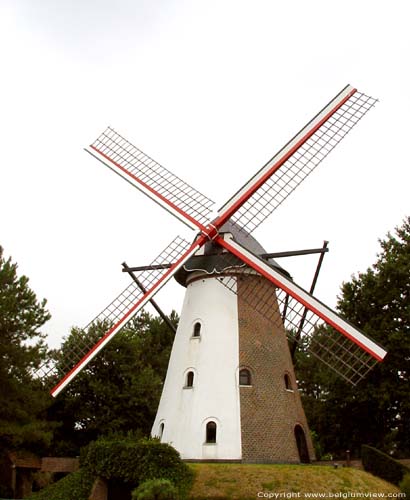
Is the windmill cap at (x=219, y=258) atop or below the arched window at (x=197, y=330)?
atop

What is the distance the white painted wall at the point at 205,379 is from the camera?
17406 millimetres

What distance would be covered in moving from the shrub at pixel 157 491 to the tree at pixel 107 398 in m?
12.6

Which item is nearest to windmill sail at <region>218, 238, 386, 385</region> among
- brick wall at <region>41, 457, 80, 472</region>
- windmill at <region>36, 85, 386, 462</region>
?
windmill at <region>36, 85, 386, 462</region>

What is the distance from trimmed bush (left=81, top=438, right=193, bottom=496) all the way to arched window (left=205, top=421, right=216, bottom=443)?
175 cm

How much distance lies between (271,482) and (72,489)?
6108mm

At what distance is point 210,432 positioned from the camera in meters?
17.6

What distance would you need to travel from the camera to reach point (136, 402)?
29516 mm

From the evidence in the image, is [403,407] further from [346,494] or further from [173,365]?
[173,365]

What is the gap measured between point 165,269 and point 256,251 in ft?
11.4

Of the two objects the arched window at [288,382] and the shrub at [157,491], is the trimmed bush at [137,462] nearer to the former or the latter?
the shrub at [157,491]

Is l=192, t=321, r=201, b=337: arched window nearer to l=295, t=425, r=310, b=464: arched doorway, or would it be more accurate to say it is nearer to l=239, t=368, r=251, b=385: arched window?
l=239, t=368, r=251, b=385: arched window

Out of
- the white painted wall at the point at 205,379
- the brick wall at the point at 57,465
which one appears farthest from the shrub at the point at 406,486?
the brick wall at the point at 57,465

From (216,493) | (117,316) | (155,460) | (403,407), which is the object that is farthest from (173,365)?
(403,407)

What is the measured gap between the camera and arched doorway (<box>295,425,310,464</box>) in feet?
61.3
